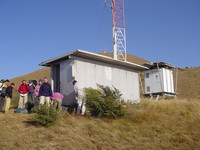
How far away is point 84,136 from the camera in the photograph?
421 inches

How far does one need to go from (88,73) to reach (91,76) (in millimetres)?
285

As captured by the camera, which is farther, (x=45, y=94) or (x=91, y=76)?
(x=91, y=76)

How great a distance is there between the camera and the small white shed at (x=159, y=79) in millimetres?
23672

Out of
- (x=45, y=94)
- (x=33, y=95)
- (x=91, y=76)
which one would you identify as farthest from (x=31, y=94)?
(x=91, y=76)

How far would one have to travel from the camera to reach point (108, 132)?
1123cm

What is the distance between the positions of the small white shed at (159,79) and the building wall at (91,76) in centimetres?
518

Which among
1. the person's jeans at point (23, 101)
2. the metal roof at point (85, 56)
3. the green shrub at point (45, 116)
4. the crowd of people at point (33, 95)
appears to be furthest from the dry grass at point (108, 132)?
the metal roof at point (85, 56)

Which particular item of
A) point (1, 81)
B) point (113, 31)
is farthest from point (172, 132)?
point (113, 31)

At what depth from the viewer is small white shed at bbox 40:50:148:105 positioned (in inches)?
625

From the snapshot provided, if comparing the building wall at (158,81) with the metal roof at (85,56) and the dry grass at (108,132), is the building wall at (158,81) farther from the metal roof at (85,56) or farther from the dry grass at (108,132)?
the dry grass at (108,132)

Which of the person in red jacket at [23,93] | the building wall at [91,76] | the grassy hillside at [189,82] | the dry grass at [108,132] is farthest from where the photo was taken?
the grassy hillside at [189,82]

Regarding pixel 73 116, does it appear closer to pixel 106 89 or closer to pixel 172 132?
pixel 106 89

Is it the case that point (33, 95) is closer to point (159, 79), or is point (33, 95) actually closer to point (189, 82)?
point (159, 79)

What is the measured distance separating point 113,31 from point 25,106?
10.1 m
